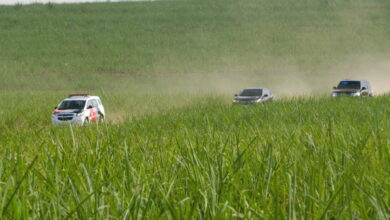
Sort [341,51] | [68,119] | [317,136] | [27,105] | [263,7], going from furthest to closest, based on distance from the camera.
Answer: [263,7]
[341,51]
[27,105]
[68,119]
[317,136]

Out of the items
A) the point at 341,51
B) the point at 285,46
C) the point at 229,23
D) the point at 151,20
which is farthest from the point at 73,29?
the point at 341,51

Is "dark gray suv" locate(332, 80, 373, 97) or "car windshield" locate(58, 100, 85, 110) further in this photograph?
"dark gray suv" locate(332, 80, 373, 97)

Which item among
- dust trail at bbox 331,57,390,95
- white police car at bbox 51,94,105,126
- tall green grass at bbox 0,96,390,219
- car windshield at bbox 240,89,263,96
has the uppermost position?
dust trail at bbox 331,57,390,95

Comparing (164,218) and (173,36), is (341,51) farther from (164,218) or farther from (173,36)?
(164,218)

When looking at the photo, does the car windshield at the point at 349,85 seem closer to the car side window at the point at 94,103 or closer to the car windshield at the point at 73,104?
the car side window at the point at 94,103

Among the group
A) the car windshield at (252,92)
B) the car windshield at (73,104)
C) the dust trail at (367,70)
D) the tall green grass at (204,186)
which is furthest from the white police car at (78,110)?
the dust trail at (367,70)

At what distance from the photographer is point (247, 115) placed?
739 inches

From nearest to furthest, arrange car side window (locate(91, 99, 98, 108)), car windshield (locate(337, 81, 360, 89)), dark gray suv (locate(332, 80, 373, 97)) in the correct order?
car side window (locate(91, 99, 98, 108)) → dark gray suv (locate(332, 80, 373, 97)) → car windshield (locate(337, 81, 360, 89))

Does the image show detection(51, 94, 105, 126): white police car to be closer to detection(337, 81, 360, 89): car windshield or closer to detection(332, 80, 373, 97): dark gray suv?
detection(332, 80, 373, 97): dark gray suv

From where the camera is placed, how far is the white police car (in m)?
25.8

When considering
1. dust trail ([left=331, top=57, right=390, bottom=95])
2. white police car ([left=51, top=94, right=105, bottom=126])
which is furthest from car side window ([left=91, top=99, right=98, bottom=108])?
dust trail ([left=331, top=57, right=390, bottom=95])

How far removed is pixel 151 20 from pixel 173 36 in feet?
30.6

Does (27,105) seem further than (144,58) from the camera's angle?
No

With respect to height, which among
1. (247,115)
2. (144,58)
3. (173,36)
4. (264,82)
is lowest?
(247,115)
